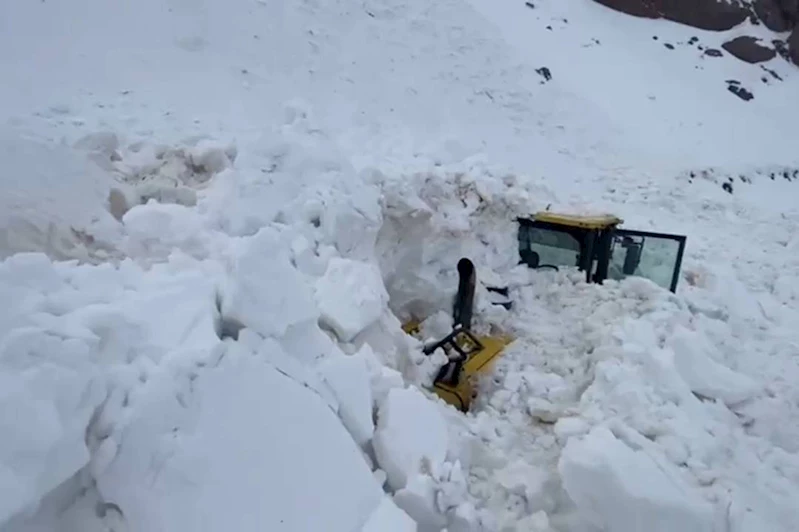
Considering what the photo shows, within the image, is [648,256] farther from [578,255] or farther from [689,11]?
[689,11]

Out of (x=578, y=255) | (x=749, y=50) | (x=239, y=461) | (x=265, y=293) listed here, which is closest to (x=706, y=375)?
(x=578, y=255)

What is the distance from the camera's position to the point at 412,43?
1172 centimetres

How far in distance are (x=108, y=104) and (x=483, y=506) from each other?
523 cm

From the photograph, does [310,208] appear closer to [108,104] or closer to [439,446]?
[439,446]

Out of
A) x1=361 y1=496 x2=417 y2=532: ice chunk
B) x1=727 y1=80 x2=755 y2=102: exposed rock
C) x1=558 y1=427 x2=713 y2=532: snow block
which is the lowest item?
x1=727 y1=80 x2=755 y2=102: exposed rock

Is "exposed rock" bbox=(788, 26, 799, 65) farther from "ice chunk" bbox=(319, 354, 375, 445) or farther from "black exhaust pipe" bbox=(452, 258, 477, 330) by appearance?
"ice chunk" bbox=(319, 354, 375, 445)

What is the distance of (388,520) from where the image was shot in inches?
87.6

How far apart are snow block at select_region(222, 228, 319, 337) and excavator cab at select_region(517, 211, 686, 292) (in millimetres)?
3112

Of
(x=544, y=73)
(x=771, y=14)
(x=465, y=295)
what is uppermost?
(x=771, y=14)

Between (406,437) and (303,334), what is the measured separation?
58 centimetres

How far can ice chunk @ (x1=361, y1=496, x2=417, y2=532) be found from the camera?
86.2 inches

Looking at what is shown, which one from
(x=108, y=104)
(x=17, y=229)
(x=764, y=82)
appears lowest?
(x=764, y=82)

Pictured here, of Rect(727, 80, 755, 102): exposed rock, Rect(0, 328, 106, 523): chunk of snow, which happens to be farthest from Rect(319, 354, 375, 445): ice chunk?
Rect(727, 80, 755, 102): exposed rock

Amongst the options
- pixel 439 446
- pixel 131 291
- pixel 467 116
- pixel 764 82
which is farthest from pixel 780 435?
pixel 764 82
